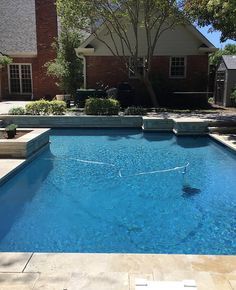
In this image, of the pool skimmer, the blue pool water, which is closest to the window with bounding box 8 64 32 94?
the blue pool water

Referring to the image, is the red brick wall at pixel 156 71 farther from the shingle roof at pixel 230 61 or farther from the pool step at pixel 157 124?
the pool step at pixel 157 124

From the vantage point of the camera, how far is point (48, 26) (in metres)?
23.1

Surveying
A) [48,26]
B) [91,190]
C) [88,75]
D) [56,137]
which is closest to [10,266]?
[91,190]

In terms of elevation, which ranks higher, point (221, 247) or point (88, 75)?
point (88, 75)

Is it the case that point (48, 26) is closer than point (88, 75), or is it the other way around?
point (88, 75)

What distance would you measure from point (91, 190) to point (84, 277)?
380 cm

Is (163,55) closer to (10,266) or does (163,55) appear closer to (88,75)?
(88,75)

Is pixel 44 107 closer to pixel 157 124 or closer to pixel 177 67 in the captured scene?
pixel 157 124

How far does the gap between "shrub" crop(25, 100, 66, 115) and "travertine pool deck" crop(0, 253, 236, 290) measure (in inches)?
445

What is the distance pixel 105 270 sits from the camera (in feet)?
12.0

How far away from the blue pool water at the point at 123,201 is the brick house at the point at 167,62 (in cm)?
894

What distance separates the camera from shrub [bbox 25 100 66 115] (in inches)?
583

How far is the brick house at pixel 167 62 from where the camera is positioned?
18.7 meters

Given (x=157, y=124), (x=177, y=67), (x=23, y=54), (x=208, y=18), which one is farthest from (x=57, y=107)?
(x=23, y=54)
